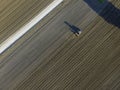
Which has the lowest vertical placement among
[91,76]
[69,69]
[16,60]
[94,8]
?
[91,76]

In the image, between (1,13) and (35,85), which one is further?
(1,13)

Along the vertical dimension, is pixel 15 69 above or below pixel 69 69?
above

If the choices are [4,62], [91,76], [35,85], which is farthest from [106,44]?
[4,62]

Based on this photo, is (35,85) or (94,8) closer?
(35,85)

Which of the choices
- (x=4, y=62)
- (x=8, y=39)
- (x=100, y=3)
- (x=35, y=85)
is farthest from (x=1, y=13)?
(x=100, y=3)

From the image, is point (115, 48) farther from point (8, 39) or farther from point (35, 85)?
point (8, 39)

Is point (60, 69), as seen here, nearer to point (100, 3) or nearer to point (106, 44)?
point (106, 44)
